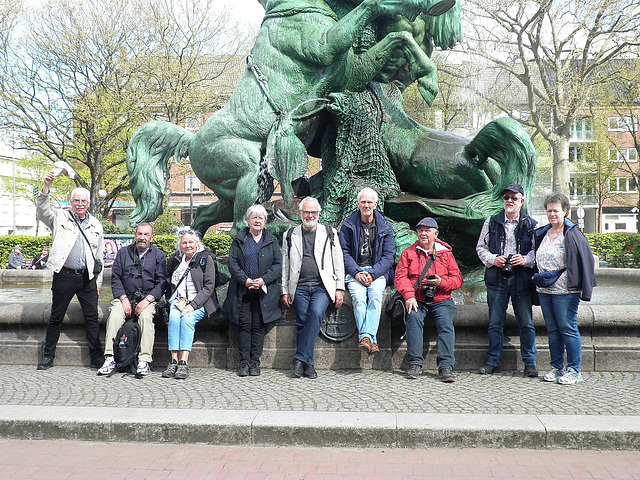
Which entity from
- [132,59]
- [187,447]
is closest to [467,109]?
[132,59]

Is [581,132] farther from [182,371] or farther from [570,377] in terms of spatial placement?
[182,371]

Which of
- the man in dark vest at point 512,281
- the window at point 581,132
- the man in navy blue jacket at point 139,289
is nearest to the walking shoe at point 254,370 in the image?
the man in navy blue jacket at point 139,289

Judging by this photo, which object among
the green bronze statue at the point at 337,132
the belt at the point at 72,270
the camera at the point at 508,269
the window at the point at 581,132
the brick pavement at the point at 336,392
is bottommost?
A: the brick pavement at the point at 336,392

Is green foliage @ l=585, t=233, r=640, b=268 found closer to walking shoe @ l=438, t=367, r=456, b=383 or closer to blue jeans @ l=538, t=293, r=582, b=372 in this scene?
blue jeans @ l=538, t=293, r=582, b=372

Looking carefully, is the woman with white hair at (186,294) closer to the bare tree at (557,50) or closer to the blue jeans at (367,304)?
the blue jeans at (367,304)

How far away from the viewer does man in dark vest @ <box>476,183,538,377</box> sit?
5625mm

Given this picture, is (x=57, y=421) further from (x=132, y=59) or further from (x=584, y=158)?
(x=584, y=158)

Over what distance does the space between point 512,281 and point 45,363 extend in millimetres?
4243

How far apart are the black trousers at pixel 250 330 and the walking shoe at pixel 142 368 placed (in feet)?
2.69

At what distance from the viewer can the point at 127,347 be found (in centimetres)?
570

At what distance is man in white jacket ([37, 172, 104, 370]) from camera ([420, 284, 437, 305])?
3.00 m

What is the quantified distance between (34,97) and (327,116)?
77.9 ft

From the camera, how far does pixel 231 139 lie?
7.34 metres

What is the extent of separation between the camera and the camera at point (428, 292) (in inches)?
222
